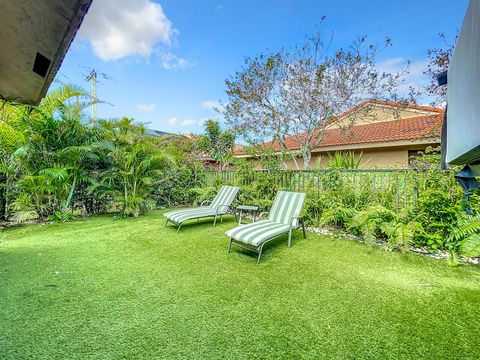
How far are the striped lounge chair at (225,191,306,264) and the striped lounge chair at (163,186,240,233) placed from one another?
1.53 metres

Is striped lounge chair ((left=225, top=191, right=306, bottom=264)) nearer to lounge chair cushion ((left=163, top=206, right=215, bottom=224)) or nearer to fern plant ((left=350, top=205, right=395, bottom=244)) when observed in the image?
fern plant ((left=350, top=205, right=395, bottom=244))

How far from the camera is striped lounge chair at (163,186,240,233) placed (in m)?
6.02

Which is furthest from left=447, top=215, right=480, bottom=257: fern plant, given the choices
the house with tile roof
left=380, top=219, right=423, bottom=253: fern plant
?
the house with tile roof

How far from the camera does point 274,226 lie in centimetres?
492

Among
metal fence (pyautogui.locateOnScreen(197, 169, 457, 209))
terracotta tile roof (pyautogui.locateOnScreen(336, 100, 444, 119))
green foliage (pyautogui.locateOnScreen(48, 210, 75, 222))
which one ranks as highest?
terracotta tile roof (pyautogui.locateOnScreen(336, 100, 444, 119))

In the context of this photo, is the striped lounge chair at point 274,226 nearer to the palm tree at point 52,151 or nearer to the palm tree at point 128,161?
the palm tree at point 128,161

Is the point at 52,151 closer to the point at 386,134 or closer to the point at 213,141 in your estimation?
the point at 213,141

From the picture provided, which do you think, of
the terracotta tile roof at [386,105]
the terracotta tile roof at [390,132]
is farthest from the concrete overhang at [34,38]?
the terracotta tile roof at [386,105]

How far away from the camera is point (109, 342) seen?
2.19m

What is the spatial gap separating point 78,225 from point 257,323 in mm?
6606

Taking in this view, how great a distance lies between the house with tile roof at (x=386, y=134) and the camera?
973cm

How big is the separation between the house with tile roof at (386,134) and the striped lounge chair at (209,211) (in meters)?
2.56

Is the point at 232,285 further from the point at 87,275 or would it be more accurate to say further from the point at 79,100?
the point at 79,100

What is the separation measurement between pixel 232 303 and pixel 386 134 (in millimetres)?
11454
